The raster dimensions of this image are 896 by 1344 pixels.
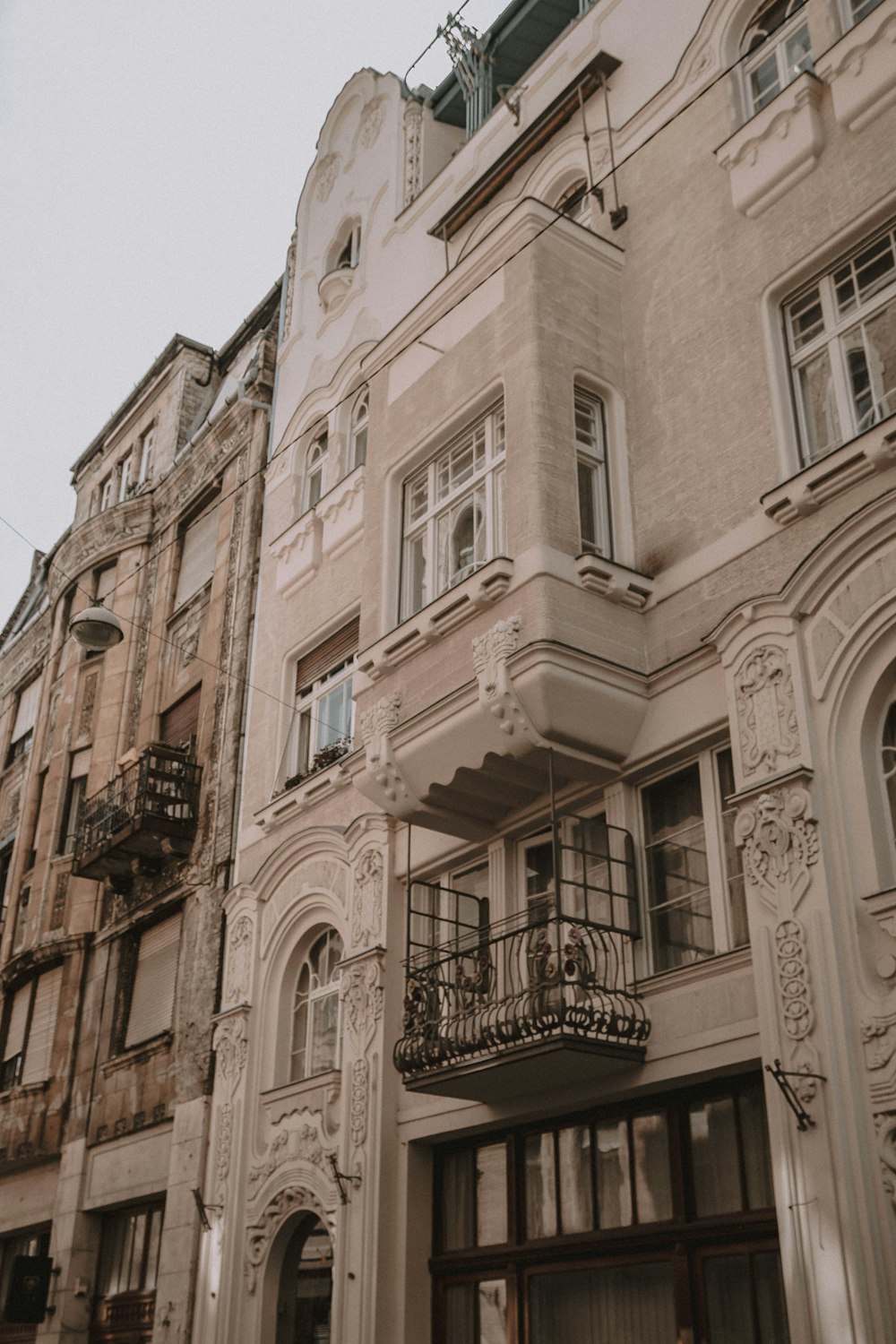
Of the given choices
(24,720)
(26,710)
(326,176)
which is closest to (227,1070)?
(326,176)

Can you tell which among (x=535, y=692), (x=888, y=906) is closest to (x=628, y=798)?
(x=535, y=692)

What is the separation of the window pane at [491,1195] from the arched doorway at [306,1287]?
1.98 m

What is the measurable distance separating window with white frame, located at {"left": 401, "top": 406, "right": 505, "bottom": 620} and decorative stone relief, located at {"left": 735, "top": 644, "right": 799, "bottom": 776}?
10.4 feet

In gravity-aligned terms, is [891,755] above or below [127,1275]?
above

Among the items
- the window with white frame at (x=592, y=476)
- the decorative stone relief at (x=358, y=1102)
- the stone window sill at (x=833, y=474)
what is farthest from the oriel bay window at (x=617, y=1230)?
the window with white frame at (x=592, y=476)

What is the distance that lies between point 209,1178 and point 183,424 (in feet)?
47.2

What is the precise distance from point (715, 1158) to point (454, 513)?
6.56 metres

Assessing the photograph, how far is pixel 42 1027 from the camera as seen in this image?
68.2 ft

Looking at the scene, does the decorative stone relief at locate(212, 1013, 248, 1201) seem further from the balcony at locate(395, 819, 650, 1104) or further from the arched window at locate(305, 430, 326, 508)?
the arched window at locate(305, 430, 326, 508)

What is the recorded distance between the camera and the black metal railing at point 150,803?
59.5 feet

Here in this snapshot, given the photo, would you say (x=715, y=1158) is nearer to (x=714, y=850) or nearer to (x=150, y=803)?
(x=714, y=850)

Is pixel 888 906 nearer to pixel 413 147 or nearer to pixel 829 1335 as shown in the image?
pixel 829 1335

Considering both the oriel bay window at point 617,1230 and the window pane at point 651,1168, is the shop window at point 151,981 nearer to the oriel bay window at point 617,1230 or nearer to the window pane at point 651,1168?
the oriel bay window at point 617,1230

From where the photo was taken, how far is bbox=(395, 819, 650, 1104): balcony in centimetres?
1017
